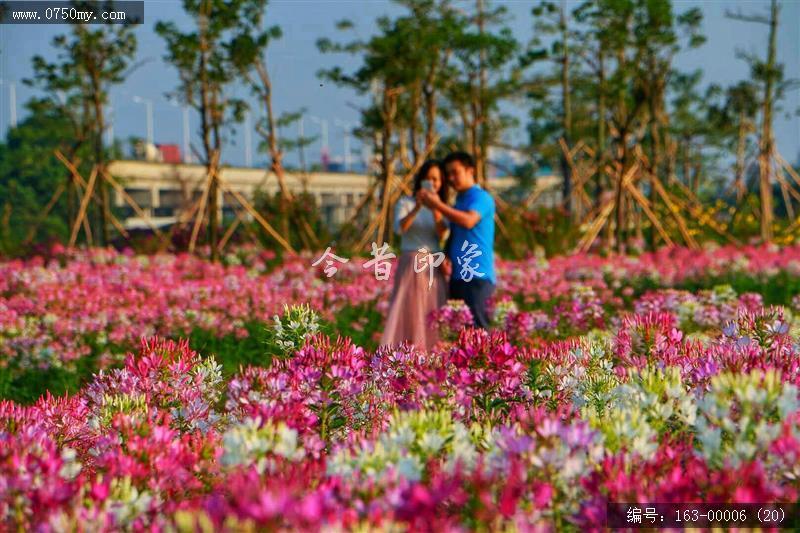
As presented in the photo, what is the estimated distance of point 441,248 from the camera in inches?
250

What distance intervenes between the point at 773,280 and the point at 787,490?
955 centimetres

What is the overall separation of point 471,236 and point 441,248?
51 cm

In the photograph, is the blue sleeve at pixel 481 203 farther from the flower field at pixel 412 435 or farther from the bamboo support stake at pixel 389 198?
the bamboo support stake at pixel 389 198

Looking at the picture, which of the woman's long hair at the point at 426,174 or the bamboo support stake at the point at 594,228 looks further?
the bamboo support stake at the point at 594,228

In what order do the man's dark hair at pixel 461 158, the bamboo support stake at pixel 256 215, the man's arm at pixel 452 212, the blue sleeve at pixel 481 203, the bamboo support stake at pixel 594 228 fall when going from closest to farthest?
the man's arm at pixel 452 212 < the blue sleeve at pixel 481 203 < the man's dark hair at pixel 461 158 < the bamboo support stake at pixel 256 215 < the bamboo support stake at pixel 594 228

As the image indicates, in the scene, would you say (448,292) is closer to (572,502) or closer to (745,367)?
(745,367)

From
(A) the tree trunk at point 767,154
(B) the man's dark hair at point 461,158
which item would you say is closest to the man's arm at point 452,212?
(B) the man's dark hair at point 461,158

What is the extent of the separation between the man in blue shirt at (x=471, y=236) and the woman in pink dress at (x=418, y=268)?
130mm

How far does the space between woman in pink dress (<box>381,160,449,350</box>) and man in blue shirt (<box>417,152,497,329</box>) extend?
130 mm

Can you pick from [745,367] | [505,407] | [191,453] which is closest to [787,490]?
[745,367]

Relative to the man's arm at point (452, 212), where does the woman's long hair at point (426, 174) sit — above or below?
above

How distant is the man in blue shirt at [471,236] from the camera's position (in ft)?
18.8

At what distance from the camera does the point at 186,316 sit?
24.2 ft

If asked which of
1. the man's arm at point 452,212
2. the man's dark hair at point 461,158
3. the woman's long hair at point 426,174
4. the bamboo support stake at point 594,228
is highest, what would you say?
the man's dark hair at point 461,158
